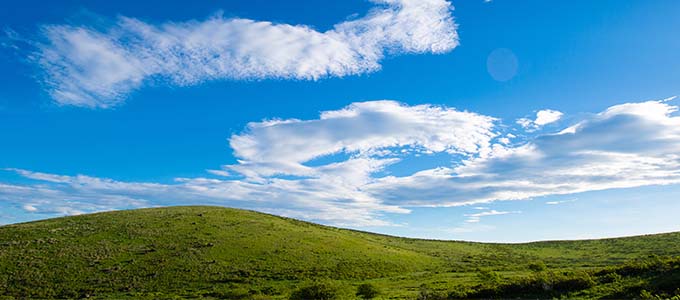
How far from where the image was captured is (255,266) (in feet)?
239

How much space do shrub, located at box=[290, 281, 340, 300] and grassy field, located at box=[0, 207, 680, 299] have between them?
15cm

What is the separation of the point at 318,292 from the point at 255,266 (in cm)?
3032

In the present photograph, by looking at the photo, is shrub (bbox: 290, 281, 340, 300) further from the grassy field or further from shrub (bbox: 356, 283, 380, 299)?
shrub (bbox: 356, 283, 380, 299)

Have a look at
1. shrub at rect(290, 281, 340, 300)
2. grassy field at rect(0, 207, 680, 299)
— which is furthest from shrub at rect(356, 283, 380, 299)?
shrub at rect(290, 281, 340, 300)

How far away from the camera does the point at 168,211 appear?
370 ft

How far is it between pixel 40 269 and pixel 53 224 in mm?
33798

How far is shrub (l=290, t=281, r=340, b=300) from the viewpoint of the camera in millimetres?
45188

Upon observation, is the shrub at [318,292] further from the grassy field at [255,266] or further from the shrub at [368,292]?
the shrub at [368,292]

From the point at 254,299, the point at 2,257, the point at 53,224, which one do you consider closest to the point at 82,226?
the point at 53,224

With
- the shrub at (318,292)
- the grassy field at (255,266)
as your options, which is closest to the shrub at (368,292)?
the grassy field at (255,266)

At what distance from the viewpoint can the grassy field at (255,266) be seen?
3378cm

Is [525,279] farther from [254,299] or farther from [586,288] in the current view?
[254,299]

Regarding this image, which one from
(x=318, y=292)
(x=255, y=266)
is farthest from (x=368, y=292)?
(x=255, y=266)

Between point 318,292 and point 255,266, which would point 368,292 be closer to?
point 318,292
